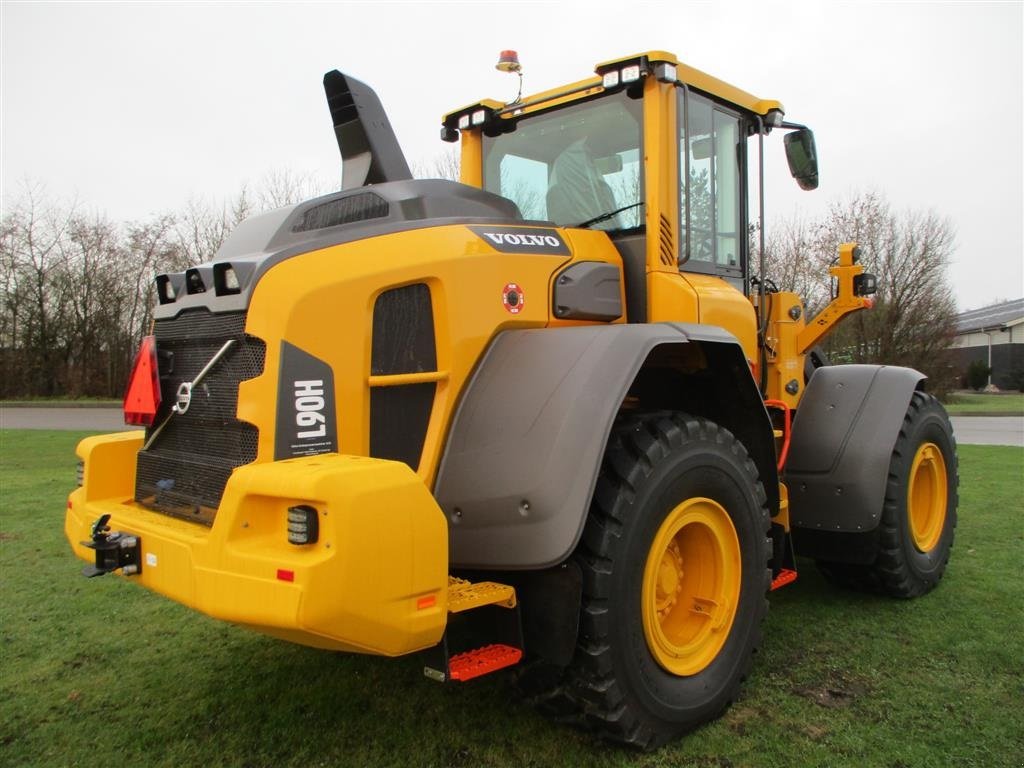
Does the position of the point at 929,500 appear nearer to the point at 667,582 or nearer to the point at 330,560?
the point at 667,582

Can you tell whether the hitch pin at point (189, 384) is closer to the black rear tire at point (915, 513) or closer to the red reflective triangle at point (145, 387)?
the red reflective triangle at point (145, 387)

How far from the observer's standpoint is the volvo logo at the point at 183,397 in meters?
3.21

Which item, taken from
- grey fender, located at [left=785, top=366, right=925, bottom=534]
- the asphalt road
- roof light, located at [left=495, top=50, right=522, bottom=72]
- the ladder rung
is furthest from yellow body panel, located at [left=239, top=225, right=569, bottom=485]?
the asphalt road

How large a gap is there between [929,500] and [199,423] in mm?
4439

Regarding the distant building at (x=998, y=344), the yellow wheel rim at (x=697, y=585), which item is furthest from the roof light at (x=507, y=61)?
the distant building at (x=998, y=344)

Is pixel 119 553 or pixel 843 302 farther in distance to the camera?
pixel 843 302

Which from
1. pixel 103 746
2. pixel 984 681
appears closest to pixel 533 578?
pixel 103 746

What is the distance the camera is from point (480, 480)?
283cm

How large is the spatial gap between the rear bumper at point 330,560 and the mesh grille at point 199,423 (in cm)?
43

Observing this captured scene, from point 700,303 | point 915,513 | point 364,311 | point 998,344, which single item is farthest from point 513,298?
point 998,344

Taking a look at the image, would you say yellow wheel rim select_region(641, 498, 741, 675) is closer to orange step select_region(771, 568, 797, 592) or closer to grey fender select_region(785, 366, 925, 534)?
orange step select_region(771, 568, 797, 592)

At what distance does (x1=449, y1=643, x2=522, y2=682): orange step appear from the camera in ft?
8.79

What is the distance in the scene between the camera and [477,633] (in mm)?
2912

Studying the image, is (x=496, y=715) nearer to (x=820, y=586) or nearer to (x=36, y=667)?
(x=36, y=667)
